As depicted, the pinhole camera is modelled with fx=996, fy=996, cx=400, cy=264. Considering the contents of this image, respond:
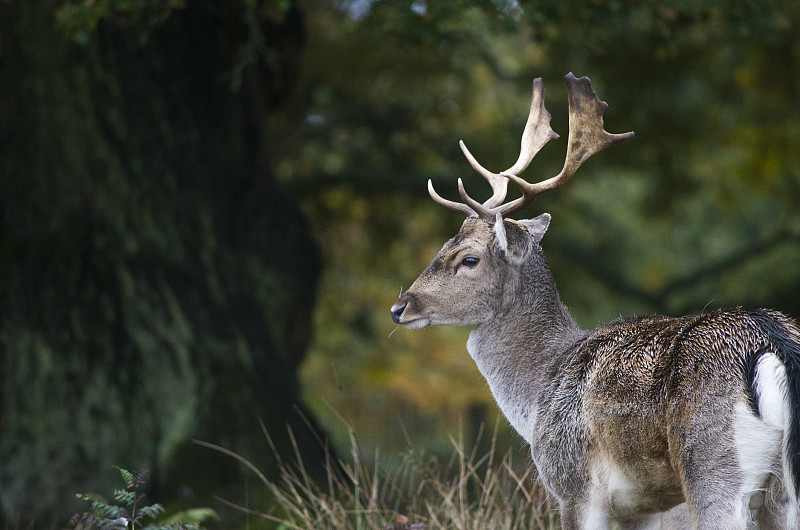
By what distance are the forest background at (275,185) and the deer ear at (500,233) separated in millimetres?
1010

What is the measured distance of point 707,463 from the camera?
3197mm

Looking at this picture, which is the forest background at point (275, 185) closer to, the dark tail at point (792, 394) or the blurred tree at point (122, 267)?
the blurred tree at point (122, 267)

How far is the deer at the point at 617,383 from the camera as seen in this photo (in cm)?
316

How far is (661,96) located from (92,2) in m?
5.28

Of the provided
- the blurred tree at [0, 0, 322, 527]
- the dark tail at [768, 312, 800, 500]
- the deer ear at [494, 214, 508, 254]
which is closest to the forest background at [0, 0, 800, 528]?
the blurred tree at [0, 0, 322, 527]

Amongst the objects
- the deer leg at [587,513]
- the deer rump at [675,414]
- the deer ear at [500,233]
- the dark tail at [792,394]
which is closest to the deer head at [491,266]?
the deer ear at [500,233]

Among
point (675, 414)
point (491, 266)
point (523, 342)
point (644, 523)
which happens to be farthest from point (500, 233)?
point (644, 523)

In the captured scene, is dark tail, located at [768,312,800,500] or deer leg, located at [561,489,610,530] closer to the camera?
dark tail, located at [768,312,800,500]

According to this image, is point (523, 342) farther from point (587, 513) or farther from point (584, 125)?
point (584, 125)

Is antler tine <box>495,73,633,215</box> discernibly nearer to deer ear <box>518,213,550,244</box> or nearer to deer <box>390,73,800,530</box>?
deer <box>390,73,800,530</box>

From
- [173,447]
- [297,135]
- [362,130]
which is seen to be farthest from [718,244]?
[173,447]

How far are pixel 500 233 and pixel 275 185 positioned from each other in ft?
13.7

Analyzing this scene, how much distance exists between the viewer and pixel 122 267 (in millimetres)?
6609

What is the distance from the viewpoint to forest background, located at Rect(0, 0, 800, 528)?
249 inches
